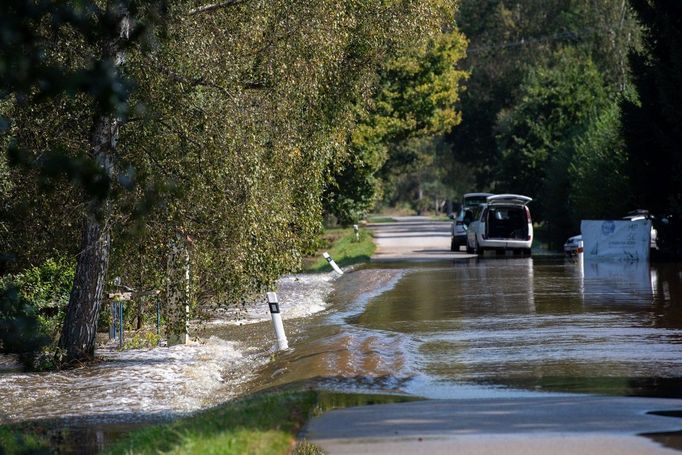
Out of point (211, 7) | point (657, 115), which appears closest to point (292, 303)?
point (211, 7)

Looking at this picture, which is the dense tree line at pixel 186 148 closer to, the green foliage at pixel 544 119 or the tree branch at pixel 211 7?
the tree branch at pixel 211 7

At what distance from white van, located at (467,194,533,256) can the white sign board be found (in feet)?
10.9

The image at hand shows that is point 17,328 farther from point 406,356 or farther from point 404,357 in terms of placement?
point 406,356

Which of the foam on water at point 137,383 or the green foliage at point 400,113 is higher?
the green foliage at point 400,113

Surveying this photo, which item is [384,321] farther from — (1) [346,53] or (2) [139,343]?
(1) [346,53]

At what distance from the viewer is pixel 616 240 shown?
40.8 metres

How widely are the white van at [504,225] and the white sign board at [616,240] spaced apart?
3315 mm

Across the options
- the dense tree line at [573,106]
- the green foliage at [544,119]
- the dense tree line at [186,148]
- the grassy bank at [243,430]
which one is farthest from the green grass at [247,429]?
the green foliage at [544,119]

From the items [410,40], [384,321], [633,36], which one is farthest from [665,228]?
[633,36]

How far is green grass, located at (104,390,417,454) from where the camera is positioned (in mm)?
9602

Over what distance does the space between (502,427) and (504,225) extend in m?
35.5

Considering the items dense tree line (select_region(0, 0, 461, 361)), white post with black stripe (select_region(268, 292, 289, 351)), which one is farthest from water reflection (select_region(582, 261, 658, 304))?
dense tree line (select_region(0, 0, 461, 361))

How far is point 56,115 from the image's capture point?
17.7m

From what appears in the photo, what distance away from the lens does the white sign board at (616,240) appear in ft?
131
